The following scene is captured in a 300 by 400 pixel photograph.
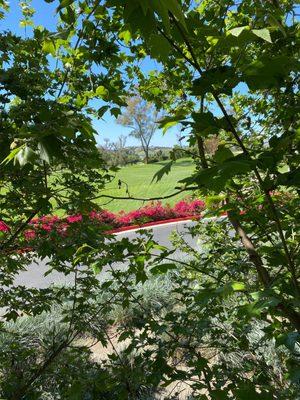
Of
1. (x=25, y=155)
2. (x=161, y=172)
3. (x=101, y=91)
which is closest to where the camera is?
(x=25, y=155)

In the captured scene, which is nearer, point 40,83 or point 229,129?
point 229,129

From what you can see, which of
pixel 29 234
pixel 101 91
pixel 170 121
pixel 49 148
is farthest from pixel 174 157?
pixel 29 234

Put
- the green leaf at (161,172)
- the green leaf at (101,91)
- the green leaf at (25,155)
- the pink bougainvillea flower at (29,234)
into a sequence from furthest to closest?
the pink bougainvillea flower at (29,234) < the green leaf at (101,91) < the green leaf at (161,172) < the green leaf at (25,155)

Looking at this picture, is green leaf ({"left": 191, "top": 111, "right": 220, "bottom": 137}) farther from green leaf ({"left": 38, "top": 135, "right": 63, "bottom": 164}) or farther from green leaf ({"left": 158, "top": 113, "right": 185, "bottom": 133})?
green leaf ({"left": 38, "top": 135, "right": 63, "bottom": 164})

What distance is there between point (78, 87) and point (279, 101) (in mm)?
1316

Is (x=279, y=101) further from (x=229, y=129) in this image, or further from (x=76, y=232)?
(x=76, y=232)

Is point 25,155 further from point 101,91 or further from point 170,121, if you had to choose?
point 101,91

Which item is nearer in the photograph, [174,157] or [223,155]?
[223,155]

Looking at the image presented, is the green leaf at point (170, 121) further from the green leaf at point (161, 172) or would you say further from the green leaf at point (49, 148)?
the green leaf at point (49, 148)

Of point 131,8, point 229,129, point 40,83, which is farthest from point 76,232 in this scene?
point 131,8

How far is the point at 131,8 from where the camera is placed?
741mm

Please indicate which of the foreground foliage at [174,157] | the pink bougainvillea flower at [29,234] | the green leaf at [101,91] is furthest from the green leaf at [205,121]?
the pink bougainvillea flower at [29,234]

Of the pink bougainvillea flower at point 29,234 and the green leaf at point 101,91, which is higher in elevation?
the green leaf at point 101,91

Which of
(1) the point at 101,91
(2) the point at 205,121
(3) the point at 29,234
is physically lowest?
(3) the point at 29,234
